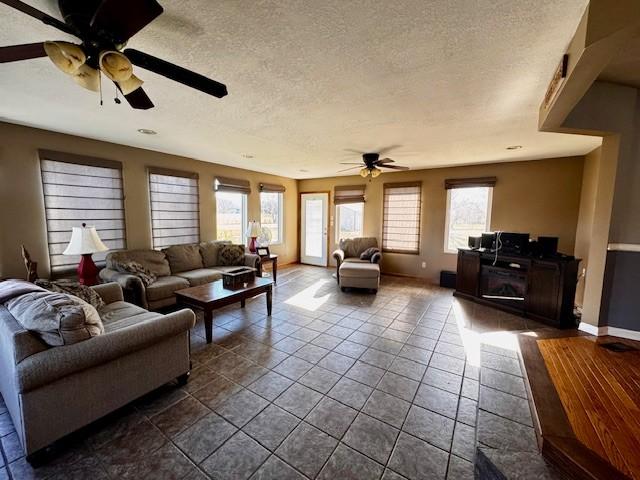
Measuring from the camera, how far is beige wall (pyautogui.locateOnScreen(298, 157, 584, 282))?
4352 millimetres

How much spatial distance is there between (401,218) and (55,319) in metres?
5.50

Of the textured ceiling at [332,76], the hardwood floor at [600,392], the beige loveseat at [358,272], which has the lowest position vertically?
the hardwood floor at [600,392]

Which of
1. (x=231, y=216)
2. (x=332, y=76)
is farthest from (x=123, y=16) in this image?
(x=231, y=216)

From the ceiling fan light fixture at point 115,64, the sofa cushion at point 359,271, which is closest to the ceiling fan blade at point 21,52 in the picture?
the ceiling fan light fixture at point 115,64

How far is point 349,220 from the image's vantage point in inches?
258

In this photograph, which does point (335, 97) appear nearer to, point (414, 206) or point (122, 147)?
point (122, 147)

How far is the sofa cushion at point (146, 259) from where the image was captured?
3514 mm

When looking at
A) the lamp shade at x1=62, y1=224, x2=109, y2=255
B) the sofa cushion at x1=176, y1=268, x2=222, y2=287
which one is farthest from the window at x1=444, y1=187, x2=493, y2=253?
the lamp shade at x1=62, y1=224, x2=109, y2=255

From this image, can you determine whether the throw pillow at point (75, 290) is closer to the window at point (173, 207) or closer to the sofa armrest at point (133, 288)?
the sofa armrest at point (133, 288)

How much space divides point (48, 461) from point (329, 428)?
5.28 ft

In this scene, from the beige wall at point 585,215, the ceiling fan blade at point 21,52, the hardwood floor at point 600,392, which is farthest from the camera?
the beige wall at point 585,215

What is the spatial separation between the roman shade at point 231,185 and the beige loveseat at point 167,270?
107cm

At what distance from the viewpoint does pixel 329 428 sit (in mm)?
1759

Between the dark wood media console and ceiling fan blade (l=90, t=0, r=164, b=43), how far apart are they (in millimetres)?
4426
